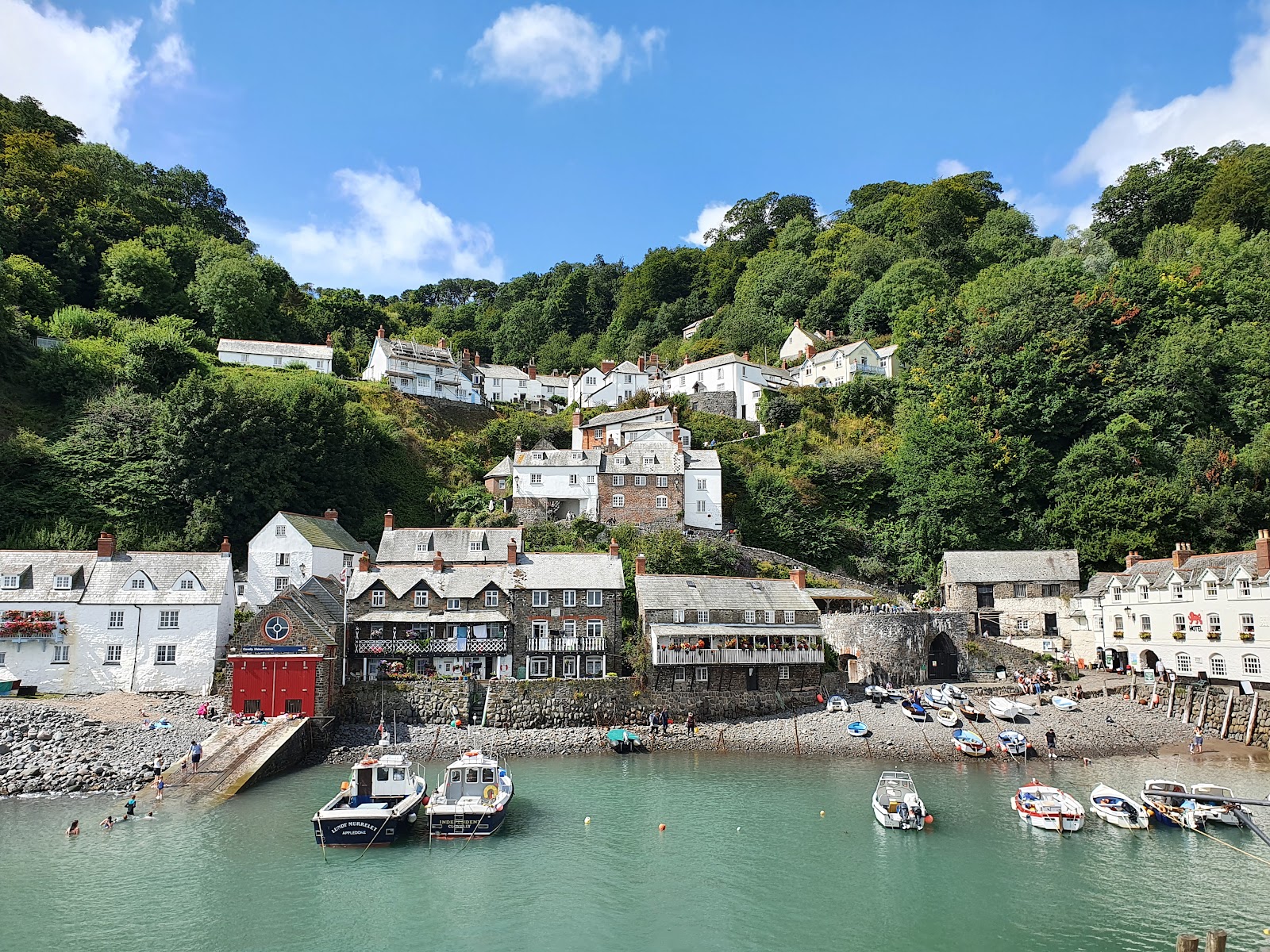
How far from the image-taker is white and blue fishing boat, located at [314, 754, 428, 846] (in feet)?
79.9

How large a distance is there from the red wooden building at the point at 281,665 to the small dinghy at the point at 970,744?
84.1 ft

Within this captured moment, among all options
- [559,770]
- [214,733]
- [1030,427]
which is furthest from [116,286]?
[1030,427]

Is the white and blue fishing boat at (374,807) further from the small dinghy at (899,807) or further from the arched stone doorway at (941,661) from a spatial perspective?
the arched stone doorway at (941,661)

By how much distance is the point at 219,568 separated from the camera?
129 feet

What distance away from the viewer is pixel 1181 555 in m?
44.2

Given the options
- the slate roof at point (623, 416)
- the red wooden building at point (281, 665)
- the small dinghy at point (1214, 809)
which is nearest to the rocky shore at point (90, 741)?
the red wooden building at point (281, 665)

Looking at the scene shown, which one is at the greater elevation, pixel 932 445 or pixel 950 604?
pixel 932 445

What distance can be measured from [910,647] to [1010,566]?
970 cm

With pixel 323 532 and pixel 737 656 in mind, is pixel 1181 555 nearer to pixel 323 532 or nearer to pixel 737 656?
pixel 737 656

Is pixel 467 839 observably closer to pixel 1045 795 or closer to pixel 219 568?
pixel 1045 795

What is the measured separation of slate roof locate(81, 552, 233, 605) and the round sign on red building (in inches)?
174

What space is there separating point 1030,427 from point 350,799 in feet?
154

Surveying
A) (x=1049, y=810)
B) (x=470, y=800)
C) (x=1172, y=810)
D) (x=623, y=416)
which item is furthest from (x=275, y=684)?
(x=623, y=416)

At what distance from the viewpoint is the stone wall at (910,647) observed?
43.8 metres
